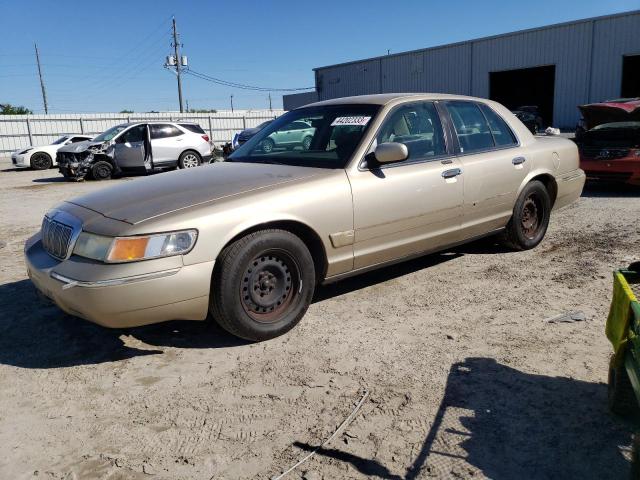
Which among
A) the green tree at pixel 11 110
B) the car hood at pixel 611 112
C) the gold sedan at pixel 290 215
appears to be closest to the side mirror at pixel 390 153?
the gold sedan at pixel 290 215

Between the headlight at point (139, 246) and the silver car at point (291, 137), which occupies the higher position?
the silver car at point (291, 137)

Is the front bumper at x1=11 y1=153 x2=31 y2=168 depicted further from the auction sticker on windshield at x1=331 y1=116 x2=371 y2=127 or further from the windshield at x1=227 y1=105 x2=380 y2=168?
the auction sticker on windshield at x1=331 y1=116 x2=371 y2=127

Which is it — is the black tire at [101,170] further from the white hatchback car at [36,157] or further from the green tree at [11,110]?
the green tree at [11,110]

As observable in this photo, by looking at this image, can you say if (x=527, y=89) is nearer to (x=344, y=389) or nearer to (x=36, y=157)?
(x=36, y=157)

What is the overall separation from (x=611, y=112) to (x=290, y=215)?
7683 millimetres

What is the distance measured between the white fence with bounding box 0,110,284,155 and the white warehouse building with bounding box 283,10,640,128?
8956mm

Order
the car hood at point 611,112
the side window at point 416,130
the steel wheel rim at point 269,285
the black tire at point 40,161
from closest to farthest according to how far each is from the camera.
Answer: the steel wheel rim at point 269,285
the side window at point 416,130
the car hood at point 611,112
the black tire at point 40,161

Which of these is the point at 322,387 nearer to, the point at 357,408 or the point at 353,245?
the point at 357,408

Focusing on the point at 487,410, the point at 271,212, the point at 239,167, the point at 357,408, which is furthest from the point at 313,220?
the point at 487,410

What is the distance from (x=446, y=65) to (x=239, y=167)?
95.6ft

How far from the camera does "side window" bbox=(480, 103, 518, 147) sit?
5.09 metres

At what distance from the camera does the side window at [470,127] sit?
185 inches

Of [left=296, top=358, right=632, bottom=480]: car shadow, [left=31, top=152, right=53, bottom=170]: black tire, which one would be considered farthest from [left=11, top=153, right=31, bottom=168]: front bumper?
[left=296, top=358, right=632, bottom=480]: car shadow

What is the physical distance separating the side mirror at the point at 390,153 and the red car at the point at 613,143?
20.3ft
